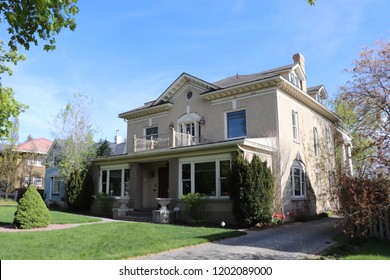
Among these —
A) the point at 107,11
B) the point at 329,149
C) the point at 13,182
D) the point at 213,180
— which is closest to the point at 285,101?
the point at 213,180

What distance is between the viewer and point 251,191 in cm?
1395

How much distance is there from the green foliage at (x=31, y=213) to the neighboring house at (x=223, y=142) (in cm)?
616

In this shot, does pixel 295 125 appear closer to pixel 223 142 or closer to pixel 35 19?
pixel 223 142

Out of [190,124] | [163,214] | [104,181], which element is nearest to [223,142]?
[163,214]

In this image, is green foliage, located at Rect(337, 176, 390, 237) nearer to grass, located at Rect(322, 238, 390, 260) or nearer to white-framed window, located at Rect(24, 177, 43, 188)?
grass, located at Rect(322, 238, 390, 260)

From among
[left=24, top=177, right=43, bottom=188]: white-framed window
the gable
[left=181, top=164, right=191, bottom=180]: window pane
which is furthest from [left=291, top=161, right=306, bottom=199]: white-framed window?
[left=24, top=177, right=43, bottom=188]: white-framed window

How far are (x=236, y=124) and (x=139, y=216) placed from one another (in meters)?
7.61

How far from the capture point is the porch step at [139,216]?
17406 mm

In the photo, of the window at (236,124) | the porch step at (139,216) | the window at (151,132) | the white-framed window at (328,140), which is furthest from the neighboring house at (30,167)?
the white-framed window at (328,140)

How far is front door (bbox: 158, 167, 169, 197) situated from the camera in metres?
20.5

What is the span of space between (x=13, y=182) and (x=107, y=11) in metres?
35.6

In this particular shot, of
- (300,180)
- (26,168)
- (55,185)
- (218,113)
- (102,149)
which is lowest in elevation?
(300,180)

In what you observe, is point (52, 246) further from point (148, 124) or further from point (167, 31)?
point (148, 124)

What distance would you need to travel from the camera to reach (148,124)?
77.5ft
